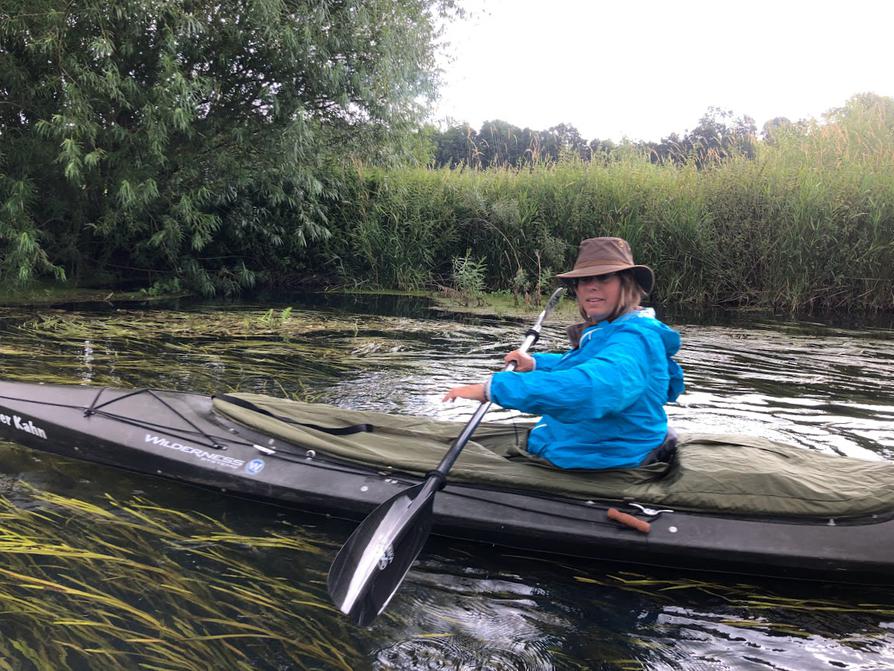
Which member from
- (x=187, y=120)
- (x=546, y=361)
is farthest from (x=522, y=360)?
(x=187, y=120)

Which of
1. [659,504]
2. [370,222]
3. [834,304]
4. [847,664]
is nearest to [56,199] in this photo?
[370,222]

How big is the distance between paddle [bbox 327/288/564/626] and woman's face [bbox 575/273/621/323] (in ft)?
2.63

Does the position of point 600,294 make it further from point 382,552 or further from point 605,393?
point 382,552

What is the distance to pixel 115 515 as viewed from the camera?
2881mm

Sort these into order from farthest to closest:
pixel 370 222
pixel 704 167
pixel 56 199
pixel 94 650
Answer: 1. pixel 370 222
2. pixel 704 167
3. pixel 56 199
4. pixel 94 650

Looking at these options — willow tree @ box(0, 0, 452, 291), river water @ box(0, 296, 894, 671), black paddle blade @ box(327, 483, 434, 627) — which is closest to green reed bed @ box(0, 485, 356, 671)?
river water @ box(0, 296, 894, 671)

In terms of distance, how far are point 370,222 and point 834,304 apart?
6911mm

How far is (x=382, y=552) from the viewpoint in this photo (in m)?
2.26

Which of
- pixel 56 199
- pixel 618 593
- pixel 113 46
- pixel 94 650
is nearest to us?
pixel 94 650

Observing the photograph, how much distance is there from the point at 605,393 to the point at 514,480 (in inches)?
23.2

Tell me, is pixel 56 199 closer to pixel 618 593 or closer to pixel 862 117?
pixel 618 593

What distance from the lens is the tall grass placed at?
9211mm

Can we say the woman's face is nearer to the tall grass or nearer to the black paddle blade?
the black paddle blade

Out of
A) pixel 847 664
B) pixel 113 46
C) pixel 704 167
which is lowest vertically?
pixel 847 664
